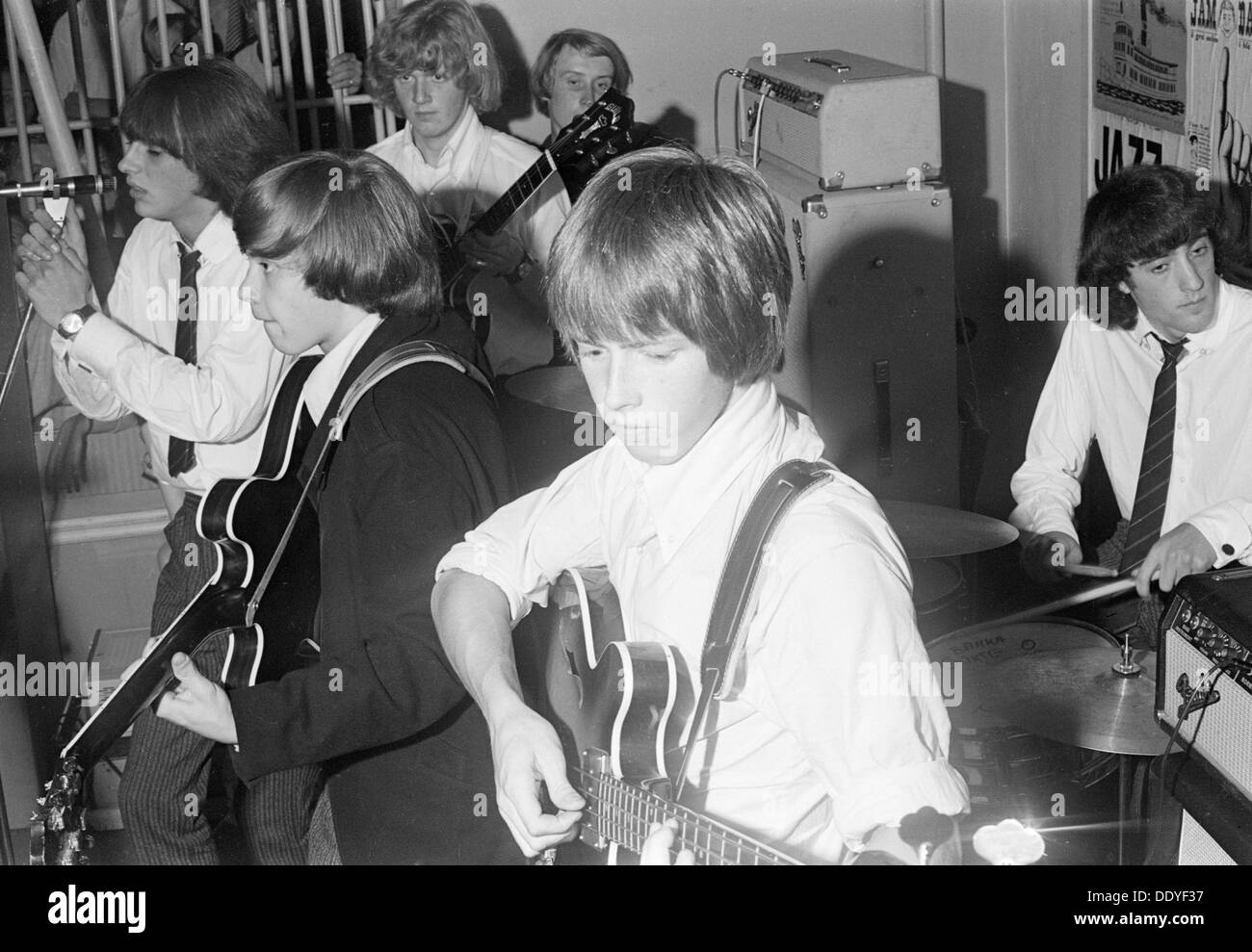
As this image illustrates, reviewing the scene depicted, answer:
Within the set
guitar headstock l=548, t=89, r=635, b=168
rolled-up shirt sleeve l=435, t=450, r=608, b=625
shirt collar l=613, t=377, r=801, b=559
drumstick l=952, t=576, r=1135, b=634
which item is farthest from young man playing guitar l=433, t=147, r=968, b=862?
guitar headstock l=548, t=89, r=635, b=168

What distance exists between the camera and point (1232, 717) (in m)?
1.89

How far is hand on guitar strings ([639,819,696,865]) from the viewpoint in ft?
4.40

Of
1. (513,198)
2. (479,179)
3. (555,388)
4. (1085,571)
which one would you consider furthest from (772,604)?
(479,179)

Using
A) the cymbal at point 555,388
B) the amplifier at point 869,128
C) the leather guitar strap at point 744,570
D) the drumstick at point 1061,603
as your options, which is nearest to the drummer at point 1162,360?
the drumstick at point 1061,603

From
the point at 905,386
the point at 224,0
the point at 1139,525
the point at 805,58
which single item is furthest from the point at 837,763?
the point at 224,0

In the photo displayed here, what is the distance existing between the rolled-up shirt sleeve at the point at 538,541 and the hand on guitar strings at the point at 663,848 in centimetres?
38

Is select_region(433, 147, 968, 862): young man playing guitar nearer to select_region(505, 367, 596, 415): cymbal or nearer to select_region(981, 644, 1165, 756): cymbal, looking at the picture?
select_region(981, 644, 1165, 756): cymbal

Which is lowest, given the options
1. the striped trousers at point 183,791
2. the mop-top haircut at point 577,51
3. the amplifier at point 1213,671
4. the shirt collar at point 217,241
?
the striped trousers at point 183,791

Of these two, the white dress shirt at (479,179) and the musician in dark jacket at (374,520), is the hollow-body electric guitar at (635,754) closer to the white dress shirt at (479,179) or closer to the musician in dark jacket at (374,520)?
the musician in dark jacket at (374,520)

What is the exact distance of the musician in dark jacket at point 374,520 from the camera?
5.88ft

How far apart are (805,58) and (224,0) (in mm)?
1840

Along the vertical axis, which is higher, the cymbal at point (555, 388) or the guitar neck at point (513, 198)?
the guitar neck at point (513, 198)

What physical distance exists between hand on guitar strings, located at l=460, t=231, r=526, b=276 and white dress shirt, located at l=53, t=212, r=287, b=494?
0.88 meters

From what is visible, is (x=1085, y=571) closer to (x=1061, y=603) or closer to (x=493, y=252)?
(x=1061, y=603)
